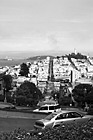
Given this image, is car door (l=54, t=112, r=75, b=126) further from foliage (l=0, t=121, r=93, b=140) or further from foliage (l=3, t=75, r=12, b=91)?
foliage (l=3, t=75, r=12, b=91)

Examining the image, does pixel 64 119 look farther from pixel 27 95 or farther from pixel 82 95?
pixel 27 95

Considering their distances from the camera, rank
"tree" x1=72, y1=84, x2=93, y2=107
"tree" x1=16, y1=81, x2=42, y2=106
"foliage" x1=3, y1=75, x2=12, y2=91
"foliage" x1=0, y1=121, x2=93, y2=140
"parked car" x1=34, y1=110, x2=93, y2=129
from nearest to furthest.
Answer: "foliage" x1=0, y1=121, x2=93, y2=140 → "parked car" x1=34, y1=110, x2=93, y2=129 → "tree" x1=72, y1=84, x2=93, y2=107 → "tree" x1=16, y1=81, x2=42, y2=106 → "foliage" x1=3, y1=75, x2=12, y2=91

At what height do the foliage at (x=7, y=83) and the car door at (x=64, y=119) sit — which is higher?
the foliage at (x=7, y=83)

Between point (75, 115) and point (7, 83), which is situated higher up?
point (7, 83)

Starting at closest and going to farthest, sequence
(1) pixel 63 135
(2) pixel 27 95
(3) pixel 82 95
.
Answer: (1) pixel 63 135, (3) pixel 82 95, (2) pixel 27 95

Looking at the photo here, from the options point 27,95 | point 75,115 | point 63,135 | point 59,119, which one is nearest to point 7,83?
point 27,95

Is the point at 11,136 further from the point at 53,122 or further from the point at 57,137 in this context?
the point at 53,122

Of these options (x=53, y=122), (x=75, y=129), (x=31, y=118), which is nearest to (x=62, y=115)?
(x=53, y=122)

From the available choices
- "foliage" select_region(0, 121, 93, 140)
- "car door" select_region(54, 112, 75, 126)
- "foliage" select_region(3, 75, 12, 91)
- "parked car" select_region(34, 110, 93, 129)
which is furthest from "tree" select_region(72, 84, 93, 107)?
"foliage" select_region(0, 121, 93, 140)

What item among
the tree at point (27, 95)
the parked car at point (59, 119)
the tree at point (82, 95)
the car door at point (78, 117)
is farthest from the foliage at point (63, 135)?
the tree at point (27, 95)

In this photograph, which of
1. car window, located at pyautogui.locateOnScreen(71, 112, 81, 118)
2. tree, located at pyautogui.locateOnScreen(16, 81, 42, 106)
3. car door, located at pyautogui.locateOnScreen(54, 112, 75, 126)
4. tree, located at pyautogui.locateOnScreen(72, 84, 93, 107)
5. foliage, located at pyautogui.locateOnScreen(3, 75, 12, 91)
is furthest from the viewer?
foliage, located at pyautogui.locateOnScreen(3, 75, 12, 91)

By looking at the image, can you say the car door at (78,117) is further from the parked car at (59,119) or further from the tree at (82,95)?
the tree at (82,95)
